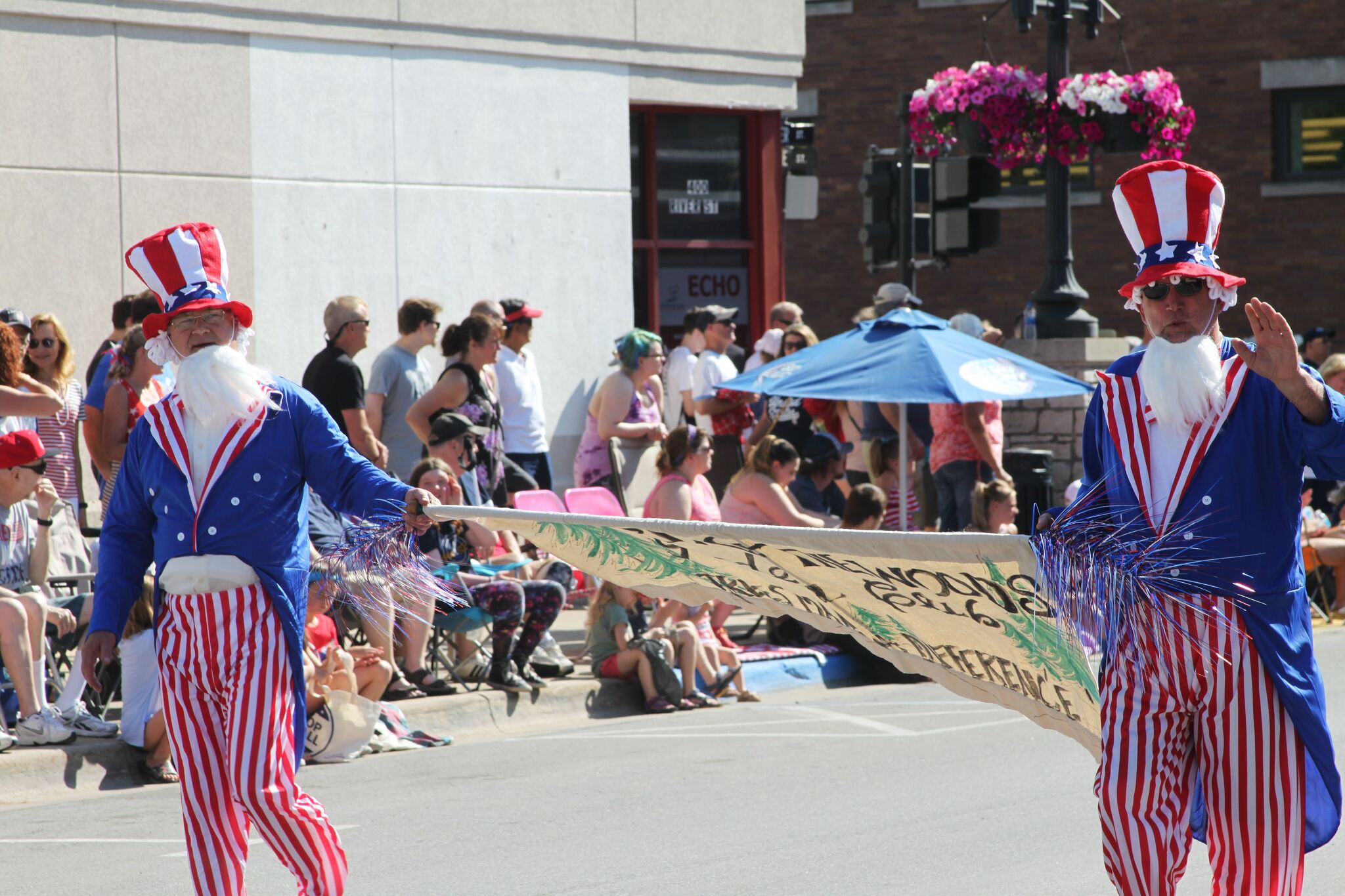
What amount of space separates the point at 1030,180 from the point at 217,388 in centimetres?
2020

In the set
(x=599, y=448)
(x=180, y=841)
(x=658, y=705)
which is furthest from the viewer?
(x=599, y=448)

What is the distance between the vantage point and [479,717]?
9.62 metres

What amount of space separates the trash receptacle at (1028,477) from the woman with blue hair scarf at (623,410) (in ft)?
7.99

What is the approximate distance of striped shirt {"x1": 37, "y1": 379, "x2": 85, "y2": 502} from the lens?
9.71 meters

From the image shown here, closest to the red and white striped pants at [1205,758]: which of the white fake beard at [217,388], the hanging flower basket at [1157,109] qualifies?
the white fake beard at [217,388]

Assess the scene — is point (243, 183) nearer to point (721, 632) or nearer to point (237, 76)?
point (237, 76)

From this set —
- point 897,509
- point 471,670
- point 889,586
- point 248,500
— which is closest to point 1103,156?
point 897,509

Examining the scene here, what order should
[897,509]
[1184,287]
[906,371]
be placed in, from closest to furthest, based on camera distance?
[1184,287], [906,371], [897,509]

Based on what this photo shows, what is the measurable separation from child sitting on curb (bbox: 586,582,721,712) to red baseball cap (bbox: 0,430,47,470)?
316 cm

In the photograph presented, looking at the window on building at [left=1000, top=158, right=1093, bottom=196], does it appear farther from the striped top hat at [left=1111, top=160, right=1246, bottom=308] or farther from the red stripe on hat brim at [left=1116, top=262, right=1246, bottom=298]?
the red stripe on hat brim at [left=1116, top=262, right=1246, bottom=298]

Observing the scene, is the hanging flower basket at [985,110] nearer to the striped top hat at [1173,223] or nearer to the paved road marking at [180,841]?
the paved road marking at [180,841]

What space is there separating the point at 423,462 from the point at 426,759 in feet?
4.96

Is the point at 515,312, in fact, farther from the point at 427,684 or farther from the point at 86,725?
the point at 86,725

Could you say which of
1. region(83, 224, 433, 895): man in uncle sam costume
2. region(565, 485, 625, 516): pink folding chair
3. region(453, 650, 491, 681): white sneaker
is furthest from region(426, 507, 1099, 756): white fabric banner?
region(565, 485, 625, 516): pink folding chair
